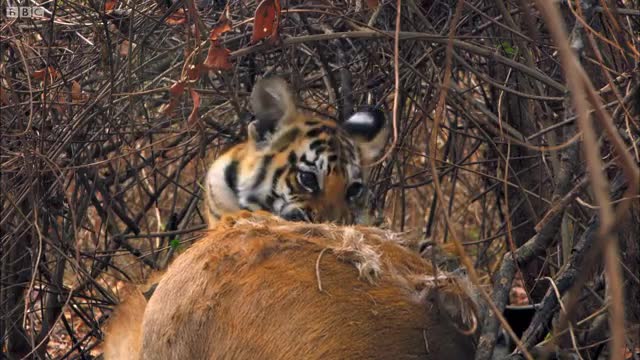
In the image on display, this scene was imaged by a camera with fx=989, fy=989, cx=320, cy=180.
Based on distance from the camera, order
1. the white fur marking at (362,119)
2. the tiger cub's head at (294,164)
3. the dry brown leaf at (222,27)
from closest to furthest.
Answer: the dry brown leaf at (222,27)
the tiger cub's head at (294,164)
the white fur marking at (362,119)

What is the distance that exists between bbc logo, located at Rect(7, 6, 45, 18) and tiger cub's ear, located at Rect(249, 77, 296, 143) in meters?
1.07

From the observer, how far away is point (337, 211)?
4453 millimetres

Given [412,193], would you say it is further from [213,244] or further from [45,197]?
[213,244]

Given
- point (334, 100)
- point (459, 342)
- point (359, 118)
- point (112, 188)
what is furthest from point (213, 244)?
point (112, 188)

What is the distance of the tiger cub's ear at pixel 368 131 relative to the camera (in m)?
4.69

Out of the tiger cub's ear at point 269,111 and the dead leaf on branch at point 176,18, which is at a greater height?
the dead leaf on branch at point 176,18

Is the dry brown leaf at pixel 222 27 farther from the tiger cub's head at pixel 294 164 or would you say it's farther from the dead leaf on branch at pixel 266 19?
the tiger cub's head at pixel 294 164

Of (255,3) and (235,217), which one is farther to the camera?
(255,3)

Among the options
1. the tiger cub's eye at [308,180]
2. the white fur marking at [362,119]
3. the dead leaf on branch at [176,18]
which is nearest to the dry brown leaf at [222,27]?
the dead leaf on branch at [176,18]

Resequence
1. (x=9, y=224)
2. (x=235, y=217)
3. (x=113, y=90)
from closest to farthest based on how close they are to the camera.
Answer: (x=235, y=217)
(x=113, y=90)
(x=9, y=224)

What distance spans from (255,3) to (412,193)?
3.29 m

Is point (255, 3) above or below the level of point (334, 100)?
above

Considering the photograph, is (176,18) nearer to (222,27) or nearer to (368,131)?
(222,27)

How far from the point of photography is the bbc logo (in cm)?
461
